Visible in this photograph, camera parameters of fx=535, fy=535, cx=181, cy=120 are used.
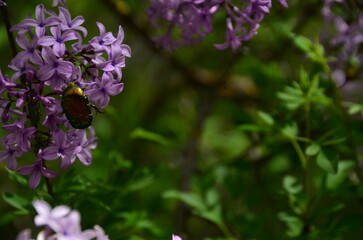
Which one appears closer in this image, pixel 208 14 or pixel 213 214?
pixel 208 14

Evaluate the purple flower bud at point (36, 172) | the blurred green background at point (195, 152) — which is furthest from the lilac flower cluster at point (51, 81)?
the blurred green background at point (195, 152)

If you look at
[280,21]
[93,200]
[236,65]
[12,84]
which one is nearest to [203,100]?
[236,65]

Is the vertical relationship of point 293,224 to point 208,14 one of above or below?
below

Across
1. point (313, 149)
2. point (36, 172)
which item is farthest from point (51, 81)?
point (313, 149)

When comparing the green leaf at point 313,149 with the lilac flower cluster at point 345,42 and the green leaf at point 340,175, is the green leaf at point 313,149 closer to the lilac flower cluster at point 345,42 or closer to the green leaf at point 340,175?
the green leaf at point 340,175

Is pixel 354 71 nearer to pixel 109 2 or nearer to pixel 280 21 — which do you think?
pixel 280 21

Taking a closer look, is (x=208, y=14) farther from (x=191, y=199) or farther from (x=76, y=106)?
(x=191, y=199)
